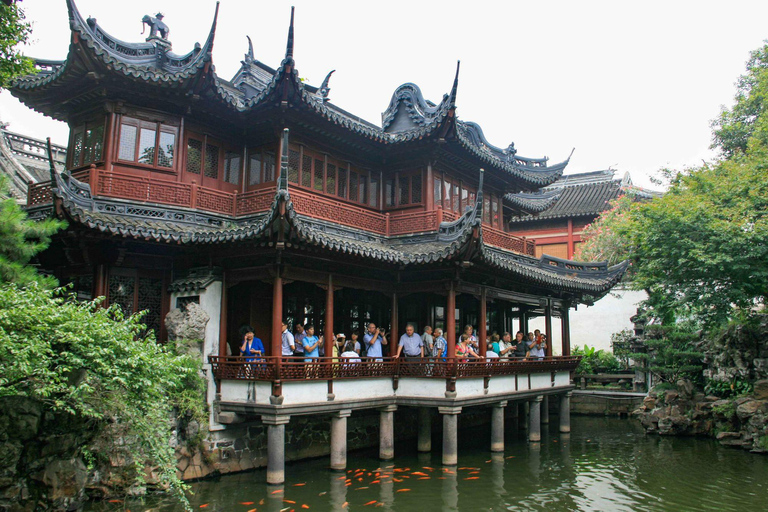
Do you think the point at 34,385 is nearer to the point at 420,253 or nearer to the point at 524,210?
the point at 420,253

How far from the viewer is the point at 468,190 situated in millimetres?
17344

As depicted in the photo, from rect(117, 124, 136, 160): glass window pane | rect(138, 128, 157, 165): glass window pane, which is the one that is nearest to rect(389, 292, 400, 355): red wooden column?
rect(138, 128, 157, 165): glass window pane

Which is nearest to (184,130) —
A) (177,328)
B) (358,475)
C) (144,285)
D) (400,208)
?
(144,285)

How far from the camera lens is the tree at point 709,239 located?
15.7m

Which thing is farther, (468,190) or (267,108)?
(468,190)

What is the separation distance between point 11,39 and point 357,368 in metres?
8.08

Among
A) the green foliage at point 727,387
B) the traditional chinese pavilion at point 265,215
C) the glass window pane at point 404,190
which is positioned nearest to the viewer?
the traditional chinese pavilion at point 265,215

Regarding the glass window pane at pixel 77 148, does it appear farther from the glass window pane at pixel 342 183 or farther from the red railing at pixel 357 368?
the glass window pane at pixel 342 183

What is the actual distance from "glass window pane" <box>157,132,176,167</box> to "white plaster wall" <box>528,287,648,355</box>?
817 inches

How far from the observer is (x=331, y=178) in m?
15.2

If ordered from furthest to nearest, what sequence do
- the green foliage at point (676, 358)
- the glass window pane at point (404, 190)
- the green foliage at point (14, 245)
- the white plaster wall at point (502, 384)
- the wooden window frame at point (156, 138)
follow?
the green foliage at point (676, 358) → the glass window pane at point (404, 190) → the white plaster wall at point (502, 384) → the wooden window frame at point (156, 138) → the green foliage at point (14, 245)

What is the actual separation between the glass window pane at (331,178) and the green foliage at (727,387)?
11.6 meters

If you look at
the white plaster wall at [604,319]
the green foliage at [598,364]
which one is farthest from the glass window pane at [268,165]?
the white plaster wall at [604,319]

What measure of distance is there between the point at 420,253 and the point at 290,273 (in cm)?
281
